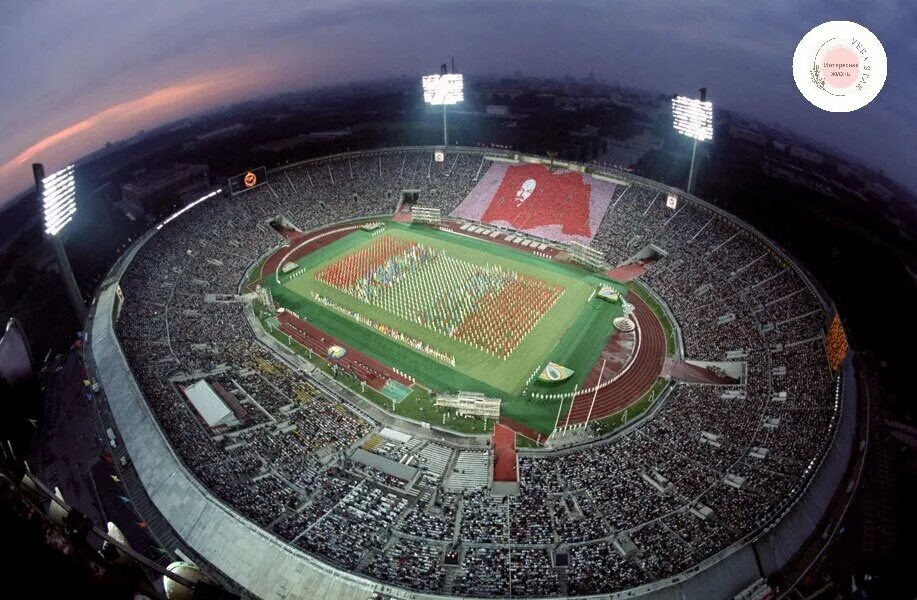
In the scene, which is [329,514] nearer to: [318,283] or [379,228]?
[318,283]

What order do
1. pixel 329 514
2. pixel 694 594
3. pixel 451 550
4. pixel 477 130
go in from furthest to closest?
pixel 477 130, pixel 329 514, pixel 451 550, pixel 694 594

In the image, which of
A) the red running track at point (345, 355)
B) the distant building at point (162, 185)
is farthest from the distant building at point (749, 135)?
the distant building at point (162, 185)

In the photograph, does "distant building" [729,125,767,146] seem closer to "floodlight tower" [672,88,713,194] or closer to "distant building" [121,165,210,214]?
"floodlight tower" [672,88,713,194]

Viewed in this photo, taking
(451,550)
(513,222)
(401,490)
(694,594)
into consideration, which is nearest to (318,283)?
(513,222)

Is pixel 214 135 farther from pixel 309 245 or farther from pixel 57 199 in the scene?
pixel 57 199

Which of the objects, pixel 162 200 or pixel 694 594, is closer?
pixel 694 594

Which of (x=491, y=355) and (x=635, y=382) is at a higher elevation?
(x=491, y=355)

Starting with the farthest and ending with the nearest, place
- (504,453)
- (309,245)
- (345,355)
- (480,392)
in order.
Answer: (309,245)
(345,355)
(480,392)
(504,453)

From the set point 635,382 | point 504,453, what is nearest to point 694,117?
point 635,382
